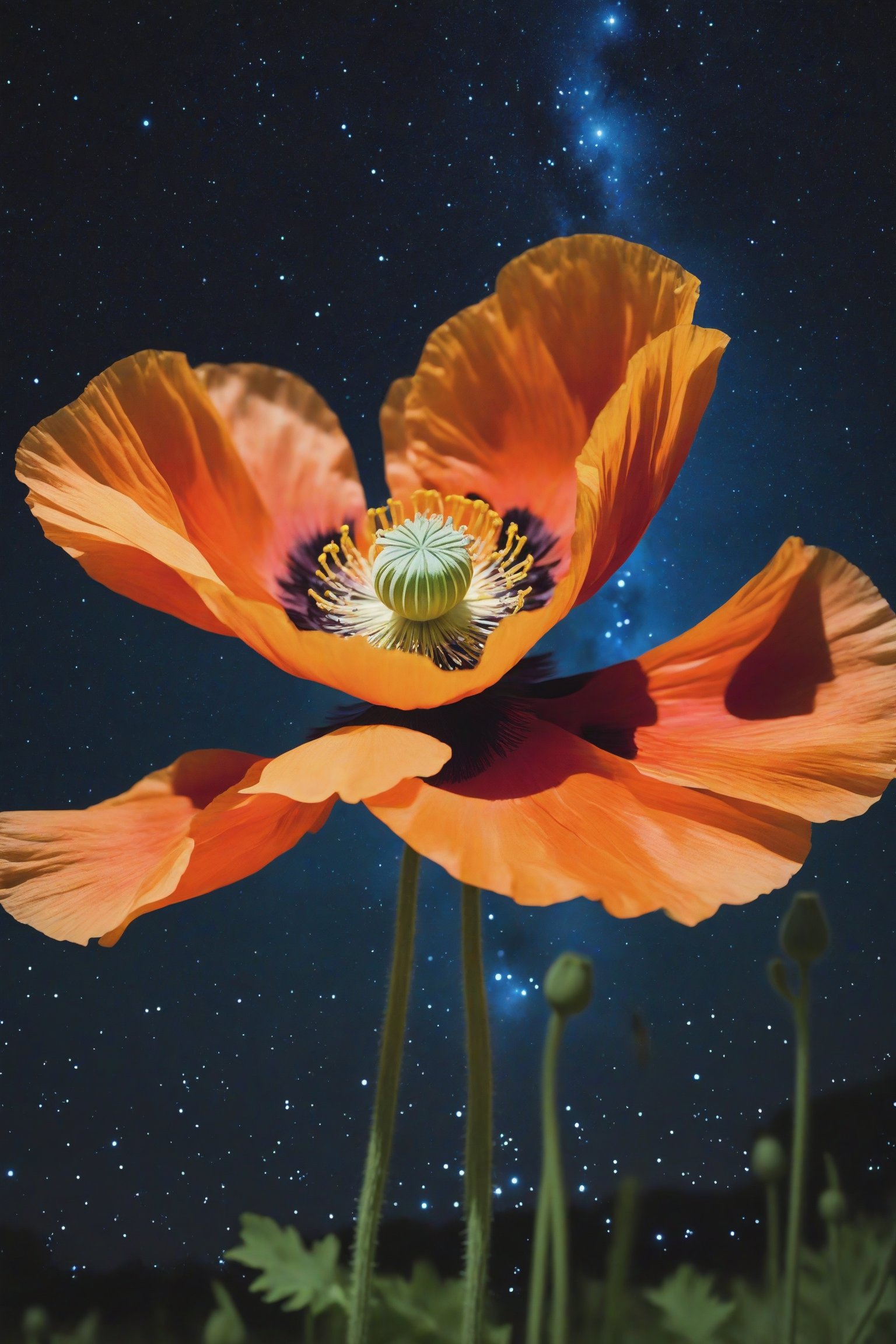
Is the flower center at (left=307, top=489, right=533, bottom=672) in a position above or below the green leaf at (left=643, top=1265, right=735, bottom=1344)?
above

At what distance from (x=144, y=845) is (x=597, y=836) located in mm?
206

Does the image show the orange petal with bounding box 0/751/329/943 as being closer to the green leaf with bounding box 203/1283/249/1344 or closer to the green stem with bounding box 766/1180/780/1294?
the green leaf with bounding box 203/1283/249/1344

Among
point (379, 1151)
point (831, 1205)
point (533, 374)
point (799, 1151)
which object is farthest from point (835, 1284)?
point (533, 374)

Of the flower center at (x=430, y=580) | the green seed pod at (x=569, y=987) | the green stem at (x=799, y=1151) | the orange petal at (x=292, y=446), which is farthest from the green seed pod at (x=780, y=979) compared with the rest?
the orange petal at (x=292, y=446)

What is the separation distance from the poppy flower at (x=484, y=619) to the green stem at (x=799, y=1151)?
0.26ft

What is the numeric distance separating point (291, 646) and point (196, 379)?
0.22 metres

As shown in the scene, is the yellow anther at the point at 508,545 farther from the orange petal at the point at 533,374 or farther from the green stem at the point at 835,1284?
the green stem at the point at 835,1284

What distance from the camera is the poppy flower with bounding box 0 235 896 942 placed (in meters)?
0.44

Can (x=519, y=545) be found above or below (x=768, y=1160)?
above

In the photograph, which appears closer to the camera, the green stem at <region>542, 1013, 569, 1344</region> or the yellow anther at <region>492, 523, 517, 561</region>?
the green stem at <region>542, 1013, 569, 1344</region>

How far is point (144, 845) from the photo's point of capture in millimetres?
522

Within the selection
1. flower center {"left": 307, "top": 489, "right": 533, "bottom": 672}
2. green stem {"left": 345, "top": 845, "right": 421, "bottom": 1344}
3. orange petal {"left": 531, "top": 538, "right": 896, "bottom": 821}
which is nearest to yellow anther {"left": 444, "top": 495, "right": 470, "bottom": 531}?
flower center {"left": 307, "top": 489, "right": 533, "bottom": 672}

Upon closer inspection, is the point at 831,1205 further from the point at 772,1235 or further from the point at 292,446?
the point at 292,446

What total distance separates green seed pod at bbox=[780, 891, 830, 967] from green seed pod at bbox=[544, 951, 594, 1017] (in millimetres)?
110
